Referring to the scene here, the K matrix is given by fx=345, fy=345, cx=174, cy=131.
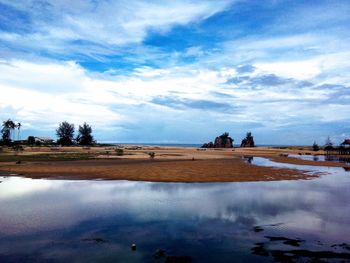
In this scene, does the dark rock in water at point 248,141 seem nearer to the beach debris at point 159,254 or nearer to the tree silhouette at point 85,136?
the tree silhouette at point 85,136

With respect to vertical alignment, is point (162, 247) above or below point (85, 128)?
below

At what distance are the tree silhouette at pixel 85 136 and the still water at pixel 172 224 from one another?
397 ft

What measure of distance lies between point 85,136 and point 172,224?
5342 inches

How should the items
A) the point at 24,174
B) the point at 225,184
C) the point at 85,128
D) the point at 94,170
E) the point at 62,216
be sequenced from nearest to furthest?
the point at 62,216 < the point at 225,184 < the point at 24,174 < the point at 94,170 < the point at 85,128

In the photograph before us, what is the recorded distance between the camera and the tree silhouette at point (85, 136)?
147m

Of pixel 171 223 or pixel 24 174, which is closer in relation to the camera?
pixel 171 223

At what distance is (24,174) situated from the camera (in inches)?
1489

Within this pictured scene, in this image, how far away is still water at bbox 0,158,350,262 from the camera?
1328 centimetres

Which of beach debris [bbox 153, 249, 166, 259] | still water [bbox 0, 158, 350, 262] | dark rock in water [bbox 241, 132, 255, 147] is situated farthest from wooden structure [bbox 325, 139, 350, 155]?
beach debris [bbox 153, 249, 166, 259]

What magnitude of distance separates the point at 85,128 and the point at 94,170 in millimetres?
112138

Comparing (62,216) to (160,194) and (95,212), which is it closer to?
(95,212)

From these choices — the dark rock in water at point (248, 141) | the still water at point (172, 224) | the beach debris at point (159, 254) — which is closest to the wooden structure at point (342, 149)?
the dark rock in water at point (248, 141)

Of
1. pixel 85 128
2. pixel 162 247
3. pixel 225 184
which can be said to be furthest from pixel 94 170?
pixel 85 128

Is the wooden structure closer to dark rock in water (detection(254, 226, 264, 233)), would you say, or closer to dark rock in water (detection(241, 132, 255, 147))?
dark rock in water (detection(241, 132, 255, 147))
